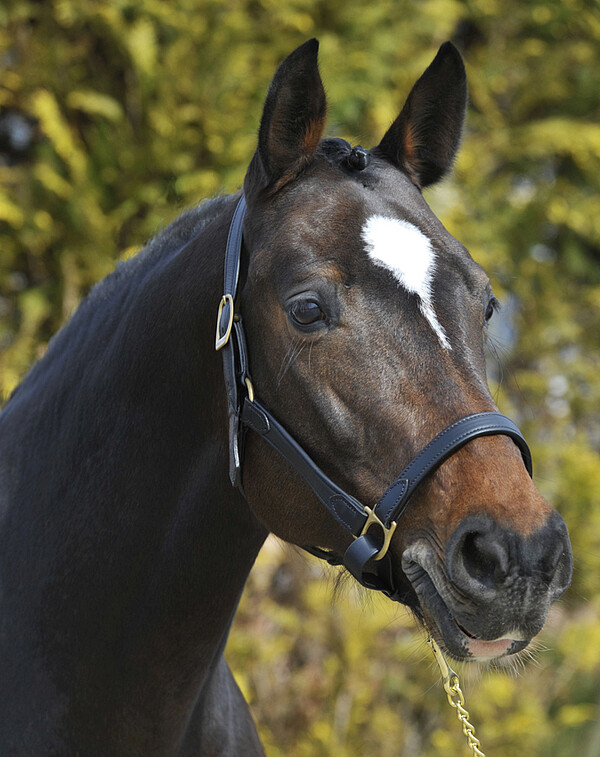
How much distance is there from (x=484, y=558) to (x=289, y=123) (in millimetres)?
1025

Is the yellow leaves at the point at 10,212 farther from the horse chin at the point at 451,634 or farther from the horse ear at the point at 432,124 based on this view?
the horse chin at the point at 451,634

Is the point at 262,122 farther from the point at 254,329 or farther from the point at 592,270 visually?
the point at 592,270

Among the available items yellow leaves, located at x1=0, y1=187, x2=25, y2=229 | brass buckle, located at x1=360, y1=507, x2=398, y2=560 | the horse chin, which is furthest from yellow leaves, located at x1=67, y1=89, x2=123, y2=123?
the horse chin

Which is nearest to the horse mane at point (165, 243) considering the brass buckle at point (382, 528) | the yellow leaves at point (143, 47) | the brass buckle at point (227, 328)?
the brass buckle at point (227, 328)

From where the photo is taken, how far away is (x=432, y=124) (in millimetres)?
2037

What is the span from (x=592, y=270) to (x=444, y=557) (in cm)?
601

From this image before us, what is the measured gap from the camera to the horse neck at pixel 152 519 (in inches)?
71.0

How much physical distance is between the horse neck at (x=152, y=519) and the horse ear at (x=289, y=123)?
0.20 meters

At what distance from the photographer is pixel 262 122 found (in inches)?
67.4

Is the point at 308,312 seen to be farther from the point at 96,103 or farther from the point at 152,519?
the point at 96,103

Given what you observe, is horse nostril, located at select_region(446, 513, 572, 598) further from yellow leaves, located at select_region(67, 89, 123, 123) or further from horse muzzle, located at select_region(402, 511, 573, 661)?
yellow leaves, located at select_region(67, 89, 123, 123)

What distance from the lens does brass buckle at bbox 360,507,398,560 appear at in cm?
149

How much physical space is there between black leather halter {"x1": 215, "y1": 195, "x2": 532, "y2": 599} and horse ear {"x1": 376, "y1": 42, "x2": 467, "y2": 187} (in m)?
0.45

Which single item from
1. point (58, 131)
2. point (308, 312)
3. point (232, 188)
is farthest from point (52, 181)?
point (308, 312)
